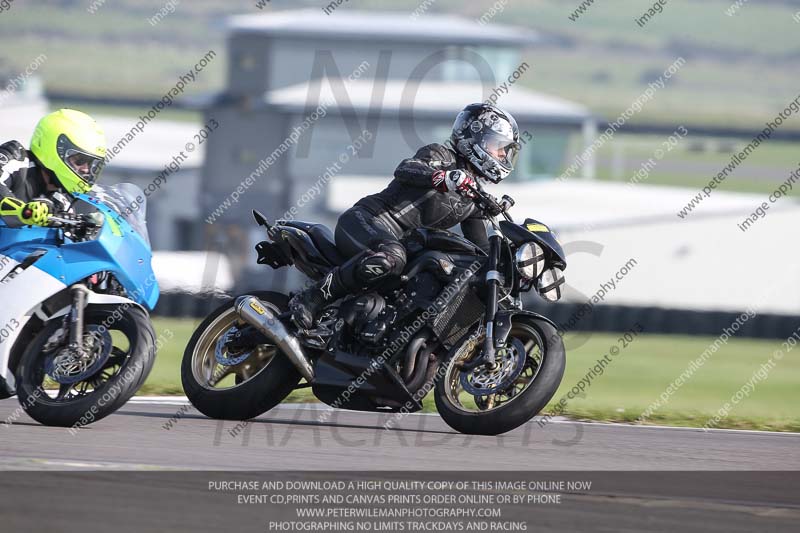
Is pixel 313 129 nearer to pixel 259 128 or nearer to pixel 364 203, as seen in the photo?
pixel 259 128

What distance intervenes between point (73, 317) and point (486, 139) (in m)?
2.70

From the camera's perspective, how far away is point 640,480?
6434 mm

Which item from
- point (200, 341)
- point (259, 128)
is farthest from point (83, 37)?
point (200, 341)

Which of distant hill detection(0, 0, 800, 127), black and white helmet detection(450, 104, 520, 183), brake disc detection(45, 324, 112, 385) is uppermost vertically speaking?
distant hill detection(0, 0, 800, 127)

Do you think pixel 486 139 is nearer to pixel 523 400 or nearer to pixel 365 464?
pixel 523 400

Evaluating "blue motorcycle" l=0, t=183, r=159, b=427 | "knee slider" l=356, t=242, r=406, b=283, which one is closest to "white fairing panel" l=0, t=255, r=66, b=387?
"blue motorcycle" l=0, t=183, r=159, b=427

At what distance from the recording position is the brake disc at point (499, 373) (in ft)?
24.9

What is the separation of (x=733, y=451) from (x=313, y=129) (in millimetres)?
42054

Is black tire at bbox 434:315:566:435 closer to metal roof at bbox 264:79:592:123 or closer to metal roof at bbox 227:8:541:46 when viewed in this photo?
metal roof at bbox 264:79:592:123

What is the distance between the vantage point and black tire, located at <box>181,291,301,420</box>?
808 cm

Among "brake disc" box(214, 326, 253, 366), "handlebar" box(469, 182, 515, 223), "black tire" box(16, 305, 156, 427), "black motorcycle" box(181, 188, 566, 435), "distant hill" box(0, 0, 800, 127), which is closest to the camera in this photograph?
"black tire" box(16, 305, 156, 427)

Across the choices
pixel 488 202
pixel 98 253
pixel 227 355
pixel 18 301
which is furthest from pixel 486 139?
pixel 18 301

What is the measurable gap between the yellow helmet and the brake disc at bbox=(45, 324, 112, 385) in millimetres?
1019

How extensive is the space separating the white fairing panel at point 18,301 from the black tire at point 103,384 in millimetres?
106
